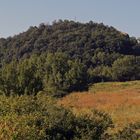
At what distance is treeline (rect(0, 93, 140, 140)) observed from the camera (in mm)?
19266

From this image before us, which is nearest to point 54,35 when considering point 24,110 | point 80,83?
point 80,83

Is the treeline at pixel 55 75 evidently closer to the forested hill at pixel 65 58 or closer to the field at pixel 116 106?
the forested hill at pixel 65 58

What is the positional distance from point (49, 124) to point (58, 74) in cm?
5147

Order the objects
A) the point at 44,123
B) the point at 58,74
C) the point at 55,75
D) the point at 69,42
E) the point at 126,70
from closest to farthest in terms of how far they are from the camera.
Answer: the point at 44,123 → the point at 58,74 → the point at 55,75 → the point at 126,70 → the point at 69,42

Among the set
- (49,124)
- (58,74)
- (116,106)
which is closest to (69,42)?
(58,74)

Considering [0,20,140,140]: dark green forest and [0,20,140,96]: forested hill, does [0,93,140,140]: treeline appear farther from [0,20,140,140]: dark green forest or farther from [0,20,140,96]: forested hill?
[0,20,140,96]: forested hill

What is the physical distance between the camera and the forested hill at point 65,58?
65188mm

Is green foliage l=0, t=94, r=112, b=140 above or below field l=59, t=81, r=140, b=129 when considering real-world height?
above

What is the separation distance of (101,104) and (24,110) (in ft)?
86.8

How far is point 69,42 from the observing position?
4953 inches

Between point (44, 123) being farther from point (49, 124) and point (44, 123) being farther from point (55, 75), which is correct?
point (55, 75)

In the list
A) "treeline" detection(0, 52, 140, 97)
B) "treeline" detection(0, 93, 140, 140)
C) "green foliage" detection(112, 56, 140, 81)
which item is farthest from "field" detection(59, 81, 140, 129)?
"green foliage" detection(112, 56, 140, 81)

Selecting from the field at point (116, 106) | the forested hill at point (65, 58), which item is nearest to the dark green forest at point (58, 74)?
the forested hill at point (65, 58)

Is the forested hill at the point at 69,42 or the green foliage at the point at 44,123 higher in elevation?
the forested hill at the point at 69,42
